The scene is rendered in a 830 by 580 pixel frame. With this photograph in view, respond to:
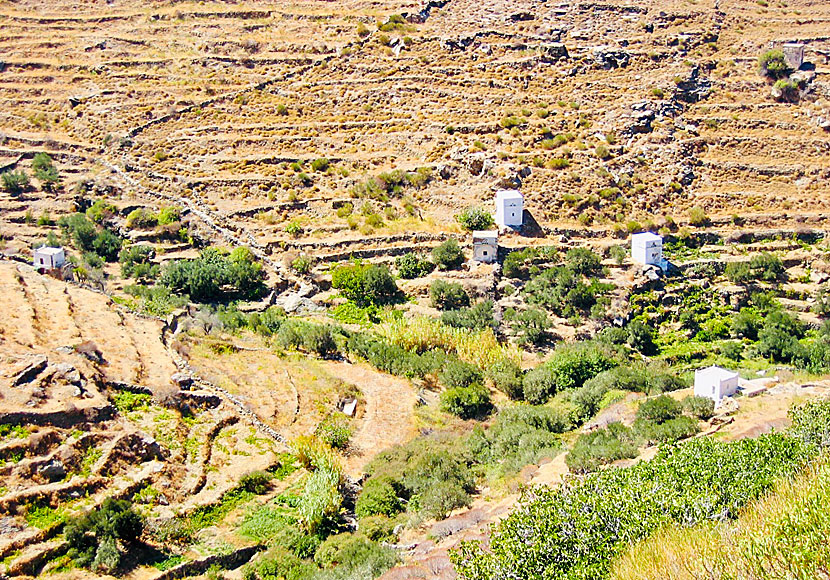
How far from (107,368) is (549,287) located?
64.8 feet

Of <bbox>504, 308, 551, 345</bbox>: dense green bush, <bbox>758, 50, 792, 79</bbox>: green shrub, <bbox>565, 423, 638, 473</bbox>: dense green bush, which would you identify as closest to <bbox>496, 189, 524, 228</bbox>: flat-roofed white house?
<bbox>504, 308, 551, 345</bbox>: dense green bush

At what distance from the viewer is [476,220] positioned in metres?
40.3

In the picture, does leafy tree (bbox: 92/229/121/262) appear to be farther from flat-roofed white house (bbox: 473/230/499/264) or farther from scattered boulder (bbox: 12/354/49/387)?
flat-roofed white house (bbox: 473/230/499/264)

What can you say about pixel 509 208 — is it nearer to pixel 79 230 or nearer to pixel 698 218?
pixel 698 218

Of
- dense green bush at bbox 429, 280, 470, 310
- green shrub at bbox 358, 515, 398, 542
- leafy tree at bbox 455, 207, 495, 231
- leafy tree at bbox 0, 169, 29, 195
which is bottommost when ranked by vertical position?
dense green bush at bbox 429, 280, 470, 310

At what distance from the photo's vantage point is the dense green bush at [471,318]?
34.8m

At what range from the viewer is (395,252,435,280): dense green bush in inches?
1521

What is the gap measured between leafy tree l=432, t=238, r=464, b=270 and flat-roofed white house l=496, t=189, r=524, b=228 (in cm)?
328

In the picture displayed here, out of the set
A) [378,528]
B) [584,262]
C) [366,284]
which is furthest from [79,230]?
[378,528]

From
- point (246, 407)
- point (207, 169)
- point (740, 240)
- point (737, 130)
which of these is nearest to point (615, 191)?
point (740, 240)

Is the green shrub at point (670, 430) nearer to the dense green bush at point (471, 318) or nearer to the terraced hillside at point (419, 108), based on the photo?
the dense green bush at point (471, 318)

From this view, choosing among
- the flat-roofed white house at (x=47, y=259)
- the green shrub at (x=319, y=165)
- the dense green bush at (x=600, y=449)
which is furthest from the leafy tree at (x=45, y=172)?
the dense green bush at (x=600, y=449)

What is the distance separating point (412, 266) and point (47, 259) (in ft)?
52.2

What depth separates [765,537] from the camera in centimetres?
1205
